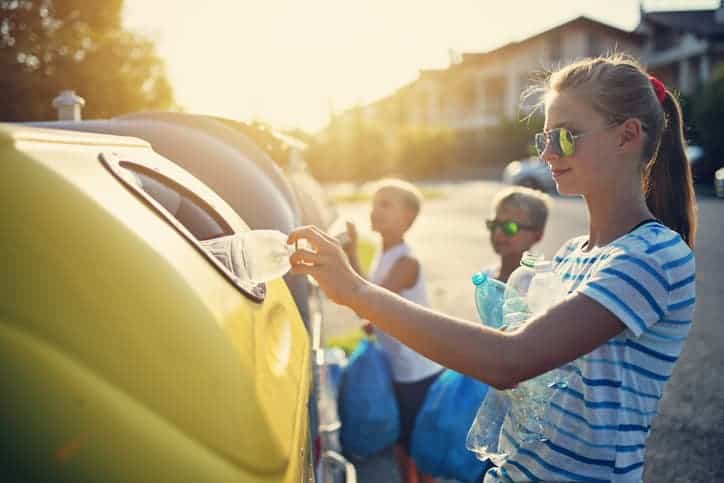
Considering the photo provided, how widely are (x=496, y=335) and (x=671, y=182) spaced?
2.59 ft

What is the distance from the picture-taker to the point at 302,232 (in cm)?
148

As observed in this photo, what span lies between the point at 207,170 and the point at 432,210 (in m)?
17.6

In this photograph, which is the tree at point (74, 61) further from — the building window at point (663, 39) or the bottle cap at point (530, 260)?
the building window at point (663, 39)

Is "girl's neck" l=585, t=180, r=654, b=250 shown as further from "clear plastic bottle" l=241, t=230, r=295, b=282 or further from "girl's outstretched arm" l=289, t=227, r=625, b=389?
"clear plastic bottle" l=241, t=230, r=295, b=282

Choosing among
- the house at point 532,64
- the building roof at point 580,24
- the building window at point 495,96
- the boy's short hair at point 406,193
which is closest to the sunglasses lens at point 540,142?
the boy's short hair at point 406,193

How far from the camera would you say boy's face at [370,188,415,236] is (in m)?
3.61

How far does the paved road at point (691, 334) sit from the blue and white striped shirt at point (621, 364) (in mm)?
2402

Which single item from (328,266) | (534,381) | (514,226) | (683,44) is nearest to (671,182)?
(534,381)

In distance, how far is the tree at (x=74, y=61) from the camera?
9.48m

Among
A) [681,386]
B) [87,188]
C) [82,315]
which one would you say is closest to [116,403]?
[82,315]

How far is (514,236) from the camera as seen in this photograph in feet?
10.9

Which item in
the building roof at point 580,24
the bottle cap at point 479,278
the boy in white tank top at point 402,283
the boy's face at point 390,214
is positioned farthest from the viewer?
the building roof at point 580,24

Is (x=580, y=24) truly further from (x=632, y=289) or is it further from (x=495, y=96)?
(x=632, y=289)

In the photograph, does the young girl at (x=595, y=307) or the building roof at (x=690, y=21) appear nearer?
the young girl at (x=595, y=307)
